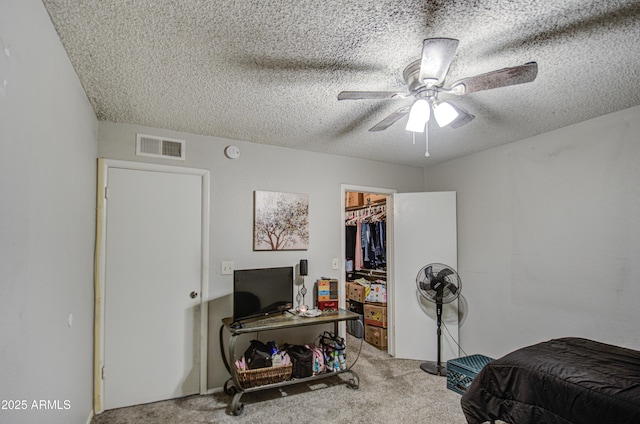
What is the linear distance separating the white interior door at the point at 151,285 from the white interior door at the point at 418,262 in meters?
2.29

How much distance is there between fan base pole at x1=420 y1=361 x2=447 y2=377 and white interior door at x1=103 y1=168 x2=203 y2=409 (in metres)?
2.35

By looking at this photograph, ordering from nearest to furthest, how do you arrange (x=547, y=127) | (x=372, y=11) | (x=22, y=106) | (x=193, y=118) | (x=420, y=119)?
(x=22, y=106) → (x=372, y=11) → (x=420, y=119) → (x=193, y=118) → (x=547, y=127)

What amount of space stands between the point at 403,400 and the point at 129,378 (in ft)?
7.76

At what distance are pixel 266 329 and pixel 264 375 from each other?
0.41 meters

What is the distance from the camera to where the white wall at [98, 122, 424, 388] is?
9.99ft

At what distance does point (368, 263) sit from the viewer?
5160 millimetres

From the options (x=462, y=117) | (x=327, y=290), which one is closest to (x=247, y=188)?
(x=327, y=290)

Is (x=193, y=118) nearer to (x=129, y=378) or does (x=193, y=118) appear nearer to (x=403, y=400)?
(x=129, y=378)

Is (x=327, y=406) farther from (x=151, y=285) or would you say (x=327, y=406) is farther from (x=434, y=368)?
(x=151, y=285)

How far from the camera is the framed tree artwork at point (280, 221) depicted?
3.34 m

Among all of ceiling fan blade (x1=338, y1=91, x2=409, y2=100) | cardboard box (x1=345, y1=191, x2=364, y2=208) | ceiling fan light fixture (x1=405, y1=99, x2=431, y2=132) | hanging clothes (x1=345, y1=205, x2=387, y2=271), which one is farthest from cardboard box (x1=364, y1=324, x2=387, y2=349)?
ceiling fan blade (x1=338, y1=91, x2=409, y2=100)

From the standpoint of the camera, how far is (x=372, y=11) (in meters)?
1.45

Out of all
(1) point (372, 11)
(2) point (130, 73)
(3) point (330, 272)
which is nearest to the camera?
(1) point (372, 11)

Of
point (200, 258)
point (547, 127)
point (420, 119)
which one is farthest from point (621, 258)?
point (200, 258)
